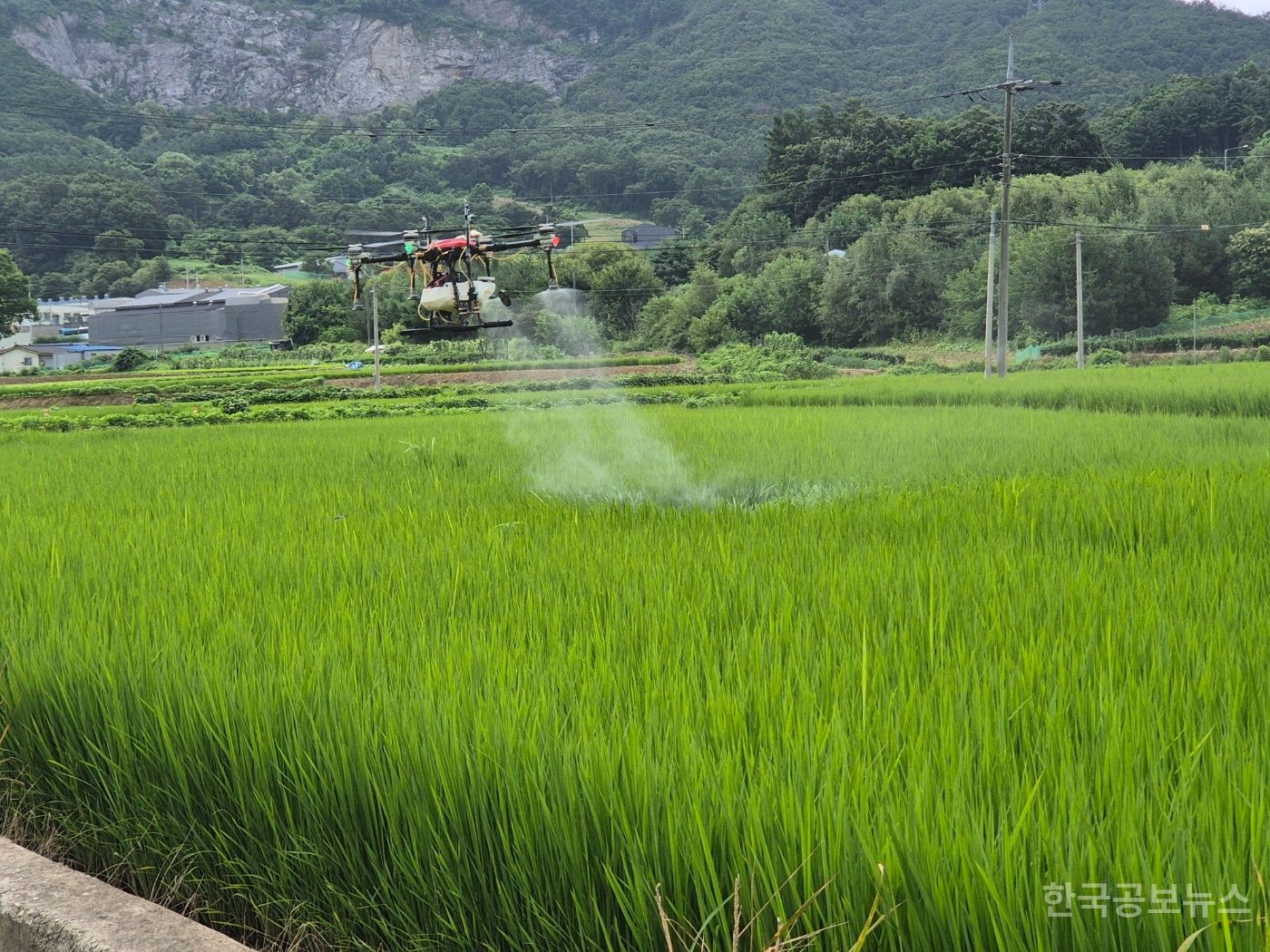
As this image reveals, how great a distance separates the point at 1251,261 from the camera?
167 feet

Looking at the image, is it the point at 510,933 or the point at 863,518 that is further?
the point at 863,518

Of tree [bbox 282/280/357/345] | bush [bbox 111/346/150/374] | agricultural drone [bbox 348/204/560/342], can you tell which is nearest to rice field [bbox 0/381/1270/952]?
agricultural drone [bbox 348/204/560/342]

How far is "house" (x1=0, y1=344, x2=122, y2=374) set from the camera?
191ft

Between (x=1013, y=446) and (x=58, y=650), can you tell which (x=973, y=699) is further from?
(x=1013, y=446)

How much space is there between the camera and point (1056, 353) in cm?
4744

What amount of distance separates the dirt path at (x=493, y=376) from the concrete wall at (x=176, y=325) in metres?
4.43

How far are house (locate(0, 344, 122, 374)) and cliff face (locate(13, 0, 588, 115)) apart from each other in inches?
3036

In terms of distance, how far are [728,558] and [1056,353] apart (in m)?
46.5

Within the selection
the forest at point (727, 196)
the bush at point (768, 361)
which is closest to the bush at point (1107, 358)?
the forest at point (727, 196)

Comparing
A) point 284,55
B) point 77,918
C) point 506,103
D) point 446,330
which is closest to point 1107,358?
point 506,103

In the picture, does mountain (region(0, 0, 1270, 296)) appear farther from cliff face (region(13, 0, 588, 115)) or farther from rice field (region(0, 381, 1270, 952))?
rice field (region(0, 381, 1270, 952))

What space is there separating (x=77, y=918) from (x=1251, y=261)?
56663 mm

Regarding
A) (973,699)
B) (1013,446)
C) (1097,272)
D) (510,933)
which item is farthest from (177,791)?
(1097,272)

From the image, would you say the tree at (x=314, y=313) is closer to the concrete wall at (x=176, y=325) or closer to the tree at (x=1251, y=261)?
the concrete wall at (x=176, y=325)
